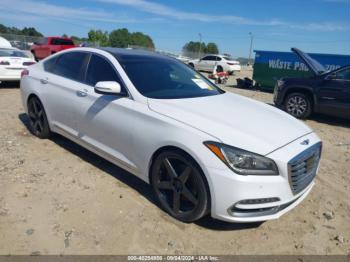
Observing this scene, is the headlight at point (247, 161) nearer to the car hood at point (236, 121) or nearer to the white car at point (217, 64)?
the car hood at point (236, 121)

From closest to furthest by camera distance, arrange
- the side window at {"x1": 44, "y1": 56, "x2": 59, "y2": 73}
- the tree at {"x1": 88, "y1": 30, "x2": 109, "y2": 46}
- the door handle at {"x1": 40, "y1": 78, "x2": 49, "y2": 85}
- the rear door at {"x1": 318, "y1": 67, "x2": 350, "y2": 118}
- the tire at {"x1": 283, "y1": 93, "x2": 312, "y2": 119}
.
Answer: the door handle at {"x1": 40, "y1": 78, "x2": 49, "y2": 85}
the side window at {"x1": 44, "y1": 56, "x2": 59, "y2": 73}
the rear door at {"x1": 318, "y1": 67, "x2": 350, "y2": 118}
the tire at {"x1": 283, "y1": 93, "x2": 312, "y2": 119}
the tree at {"x1": 88, "y1": 30, "x2": 109, "y2": 46}

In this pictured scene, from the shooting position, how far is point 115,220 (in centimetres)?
334

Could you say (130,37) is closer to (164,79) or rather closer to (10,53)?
(10,53)

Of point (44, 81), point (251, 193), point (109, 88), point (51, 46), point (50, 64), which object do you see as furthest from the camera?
point (51, 46)

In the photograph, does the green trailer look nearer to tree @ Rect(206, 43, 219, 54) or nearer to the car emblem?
the car emblem

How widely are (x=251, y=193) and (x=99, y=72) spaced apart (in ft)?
8.22

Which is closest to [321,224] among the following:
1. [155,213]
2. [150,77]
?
[155,213]

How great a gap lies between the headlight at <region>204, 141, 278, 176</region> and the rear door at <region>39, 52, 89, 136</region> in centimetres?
235

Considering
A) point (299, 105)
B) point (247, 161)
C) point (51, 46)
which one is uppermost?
point (51, 46)

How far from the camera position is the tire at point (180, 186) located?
304cm

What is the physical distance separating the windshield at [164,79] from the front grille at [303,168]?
4.74ft

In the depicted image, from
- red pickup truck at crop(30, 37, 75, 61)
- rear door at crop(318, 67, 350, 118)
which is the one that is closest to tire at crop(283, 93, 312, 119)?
rear door at crop(318, 67, 350, 118)

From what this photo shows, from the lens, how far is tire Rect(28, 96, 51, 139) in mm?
5272

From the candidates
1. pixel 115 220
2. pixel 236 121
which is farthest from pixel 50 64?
pixel 236 121
